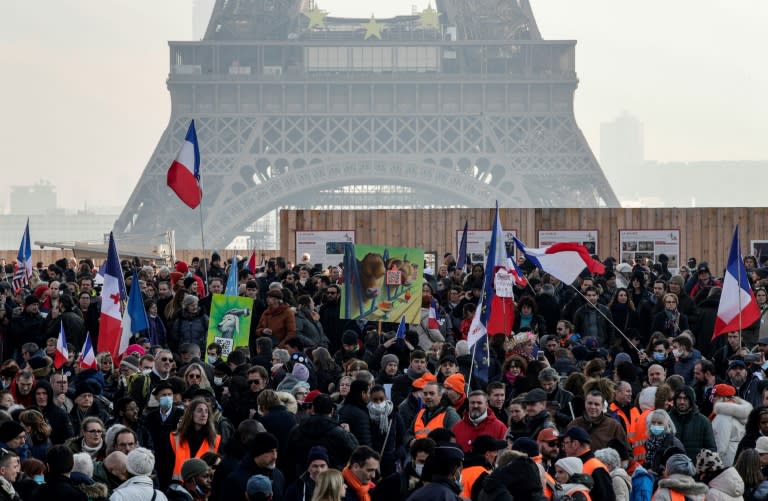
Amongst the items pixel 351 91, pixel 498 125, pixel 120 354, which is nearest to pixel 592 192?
pixel 498 125

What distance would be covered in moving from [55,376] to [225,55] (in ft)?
232

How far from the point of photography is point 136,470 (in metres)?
9.02

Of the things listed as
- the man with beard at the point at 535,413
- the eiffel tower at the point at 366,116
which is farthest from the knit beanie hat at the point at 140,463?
the eiffel tower at the point at 366,116

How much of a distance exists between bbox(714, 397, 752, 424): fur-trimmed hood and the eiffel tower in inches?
1978

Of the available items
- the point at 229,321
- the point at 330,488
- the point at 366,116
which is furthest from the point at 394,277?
the point at 366,116

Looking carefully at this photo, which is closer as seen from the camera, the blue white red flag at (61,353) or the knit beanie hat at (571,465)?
the knit beanie hat at (571,465)

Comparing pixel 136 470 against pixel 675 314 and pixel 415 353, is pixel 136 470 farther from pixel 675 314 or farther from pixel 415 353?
pixel 675 314

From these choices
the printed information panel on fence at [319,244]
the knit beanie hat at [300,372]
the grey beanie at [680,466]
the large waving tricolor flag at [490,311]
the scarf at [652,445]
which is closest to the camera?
the grey beanie at [680,466]

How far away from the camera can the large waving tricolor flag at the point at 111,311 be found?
15141 mm

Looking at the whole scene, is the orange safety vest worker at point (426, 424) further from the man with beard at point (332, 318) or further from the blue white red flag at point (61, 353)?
the man with beard at point (332, 318)

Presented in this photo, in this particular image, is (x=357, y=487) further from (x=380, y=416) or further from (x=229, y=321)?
(x=229, y=321)

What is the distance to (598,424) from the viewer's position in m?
10.6

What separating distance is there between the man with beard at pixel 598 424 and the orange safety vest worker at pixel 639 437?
0.33 metres

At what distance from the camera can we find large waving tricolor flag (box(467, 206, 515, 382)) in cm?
1323
